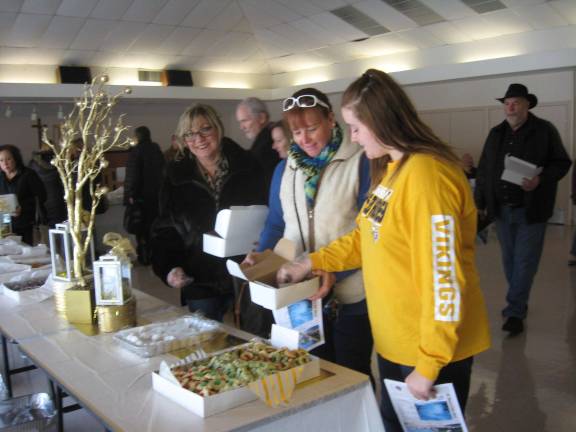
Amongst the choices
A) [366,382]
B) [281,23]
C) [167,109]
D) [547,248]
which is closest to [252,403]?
[366,382]

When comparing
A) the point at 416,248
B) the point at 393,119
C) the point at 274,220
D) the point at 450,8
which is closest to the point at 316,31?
the point at 450,8

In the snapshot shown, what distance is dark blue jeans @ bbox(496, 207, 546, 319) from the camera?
383 cm

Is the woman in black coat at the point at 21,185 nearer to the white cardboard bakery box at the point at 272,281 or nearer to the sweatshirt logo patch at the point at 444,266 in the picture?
the white cardboard bakery box at the point at 272,281

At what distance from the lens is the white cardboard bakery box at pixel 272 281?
167cm

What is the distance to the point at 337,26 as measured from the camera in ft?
31.2

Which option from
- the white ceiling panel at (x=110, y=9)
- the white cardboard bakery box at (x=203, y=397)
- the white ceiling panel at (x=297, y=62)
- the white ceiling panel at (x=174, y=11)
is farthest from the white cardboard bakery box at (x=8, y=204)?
the white ceiling panel at (x=297, y=62)

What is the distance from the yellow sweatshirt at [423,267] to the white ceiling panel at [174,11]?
822 cm

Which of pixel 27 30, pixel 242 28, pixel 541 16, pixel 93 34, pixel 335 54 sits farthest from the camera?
pixel 335 54

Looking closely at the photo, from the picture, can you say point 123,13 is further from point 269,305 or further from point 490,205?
point 269,305

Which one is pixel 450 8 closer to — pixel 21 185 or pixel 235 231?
pixel 21 185

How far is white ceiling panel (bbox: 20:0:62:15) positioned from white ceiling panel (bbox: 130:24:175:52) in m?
1.57

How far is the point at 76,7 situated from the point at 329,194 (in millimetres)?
7754

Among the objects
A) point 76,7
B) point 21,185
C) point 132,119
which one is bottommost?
point 21,185

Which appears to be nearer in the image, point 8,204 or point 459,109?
point 8,204
